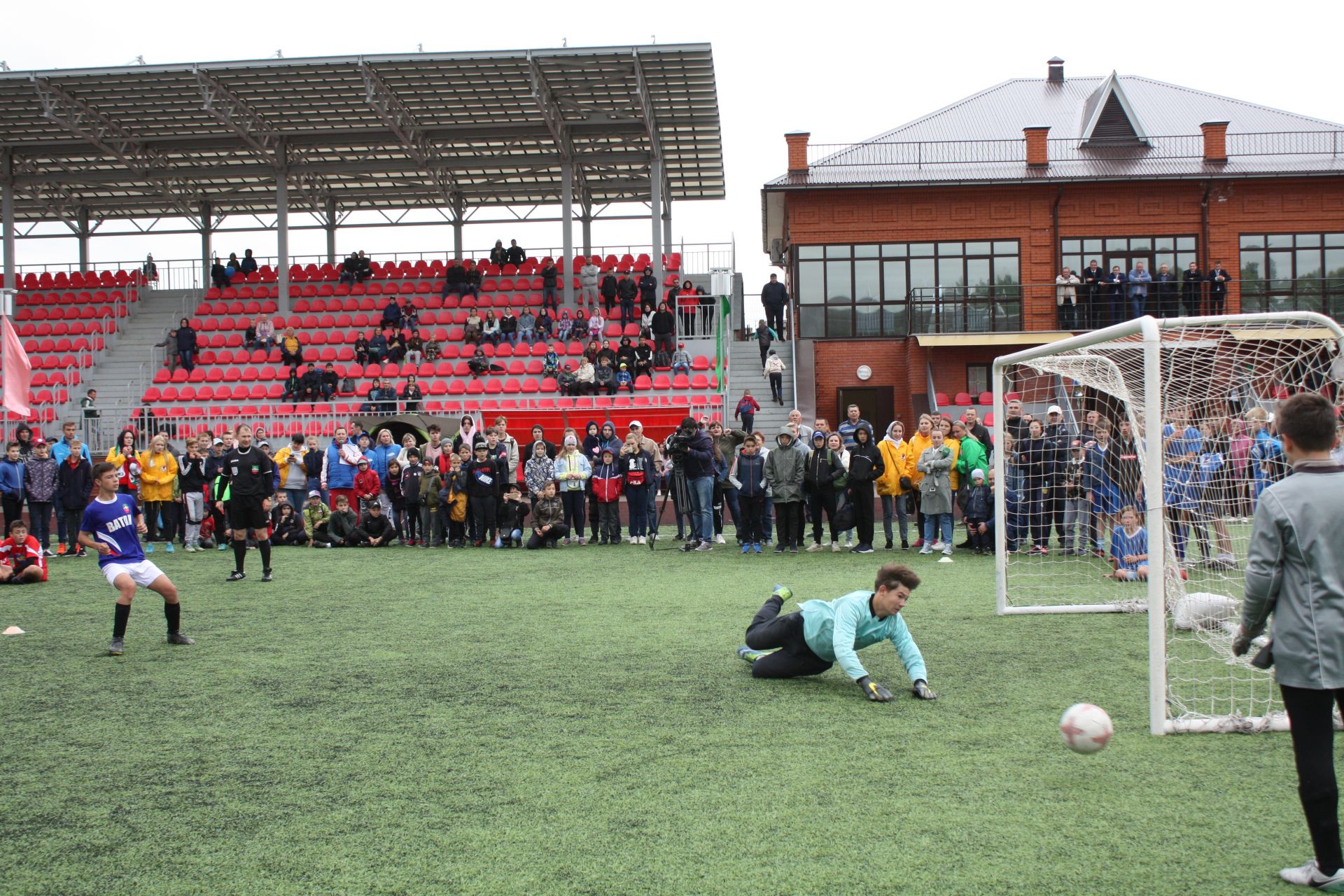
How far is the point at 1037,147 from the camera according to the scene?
88.3ft

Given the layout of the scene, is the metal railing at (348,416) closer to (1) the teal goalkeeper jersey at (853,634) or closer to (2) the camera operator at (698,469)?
(2) the camera operator at (698,469)

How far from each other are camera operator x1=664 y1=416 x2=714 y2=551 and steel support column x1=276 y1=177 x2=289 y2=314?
15.3 meters

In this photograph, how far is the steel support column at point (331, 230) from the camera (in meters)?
32.4

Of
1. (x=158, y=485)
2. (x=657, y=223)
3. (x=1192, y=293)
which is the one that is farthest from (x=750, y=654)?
(x=1192, y=293)

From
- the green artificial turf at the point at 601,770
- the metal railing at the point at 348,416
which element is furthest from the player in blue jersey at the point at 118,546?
the metal railing at the point at 348,416

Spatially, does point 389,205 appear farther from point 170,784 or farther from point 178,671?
point 170,784

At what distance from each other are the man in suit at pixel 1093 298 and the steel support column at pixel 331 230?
2097 centimetres

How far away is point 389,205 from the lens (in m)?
32.9

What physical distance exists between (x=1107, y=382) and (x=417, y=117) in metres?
20.7

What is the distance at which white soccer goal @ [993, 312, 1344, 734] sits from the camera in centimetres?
604

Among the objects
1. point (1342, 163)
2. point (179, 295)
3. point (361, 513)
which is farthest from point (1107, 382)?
point (179, 295)

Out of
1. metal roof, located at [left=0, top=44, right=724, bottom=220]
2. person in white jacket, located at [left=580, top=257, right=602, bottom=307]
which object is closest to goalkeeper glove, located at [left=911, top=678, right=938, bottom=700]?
metal roof, located at [left=0, top=44, right=724, bottom=220]

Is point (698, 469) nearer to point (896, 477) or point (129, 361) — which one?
point (896, 477)

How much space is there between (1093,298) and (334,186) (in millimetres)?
21034
